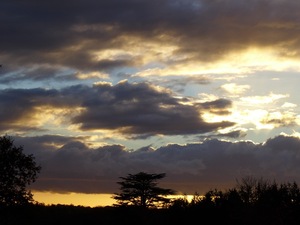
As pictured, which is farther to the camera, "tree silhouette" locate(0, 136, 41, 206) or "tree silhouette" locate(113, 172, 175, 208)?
"tree silhouette" locate(113, 172, 175, 208)

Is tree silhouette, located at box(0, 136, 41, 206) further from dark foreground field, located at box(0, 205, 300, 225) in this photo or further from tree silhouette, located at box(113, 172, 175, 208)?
→ tree silhouette, located at box(113, 172, 175, 208)

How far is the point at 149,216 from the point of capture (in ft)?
275

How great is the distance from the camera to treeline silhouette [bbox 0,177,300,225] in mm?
64438

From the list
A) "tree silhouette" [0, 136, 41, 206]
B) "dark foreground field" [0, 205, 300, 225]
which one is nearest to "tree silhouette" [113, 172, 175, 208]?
"dark foreground field" [0, 205, 300, 225]

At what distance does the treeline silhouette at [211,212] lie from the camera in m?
64.4

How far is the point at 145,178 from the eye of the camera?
11281cm

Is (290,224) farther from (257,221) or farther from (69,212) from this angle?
(69,212)

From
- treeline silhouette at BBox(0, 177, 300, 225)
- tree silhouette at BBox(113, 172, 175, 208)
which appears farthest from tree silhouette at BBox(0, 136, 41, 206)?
tree silhouette at BBox(113, 172, 175, 208)

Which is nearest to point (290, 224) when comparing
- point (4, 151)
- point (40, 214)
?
point (4, 151)

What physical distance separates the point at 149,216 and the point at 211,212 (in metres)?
12.6

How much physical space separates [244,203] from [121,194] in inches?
1741

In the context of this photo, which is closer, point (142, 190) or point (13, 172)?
point (13, 172)

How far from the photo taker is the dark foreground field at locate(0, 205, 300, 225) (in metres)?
64.0

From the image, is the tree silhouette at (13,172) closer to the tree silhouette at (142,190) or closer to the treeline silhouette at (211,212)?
the treeline silhouette at (211,212)
